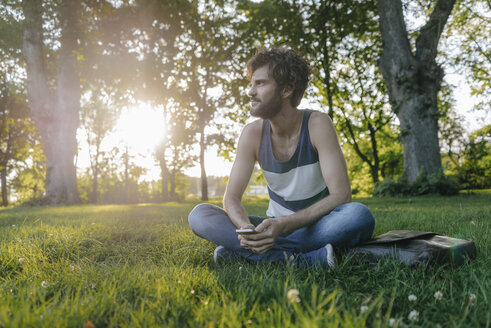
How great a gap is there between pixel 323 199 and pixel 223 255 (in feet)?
3.27

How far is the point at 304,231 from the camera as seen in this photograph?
106 inches

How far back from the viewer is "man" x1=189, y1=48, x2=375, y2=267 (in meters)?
2.48

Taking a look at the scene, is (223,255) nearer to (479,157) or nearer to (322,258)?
(322,258)

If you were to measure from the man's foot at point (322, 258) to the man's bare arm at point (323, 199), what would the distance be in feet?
0.79

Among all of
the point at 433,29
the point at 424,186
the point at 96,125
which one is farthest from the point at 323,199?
the point at 96,125

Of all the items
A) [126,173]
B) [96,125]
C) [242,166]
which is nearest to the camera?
[242,166]

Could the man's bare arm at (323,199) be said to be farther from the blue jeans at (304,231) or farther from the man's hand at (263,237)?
the blue jeans at (304,231)

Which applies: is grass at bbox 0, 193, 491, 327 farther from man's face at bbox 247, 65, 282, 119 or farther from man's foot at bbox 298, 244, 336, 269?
man's face at bbox 247, 65, 282, 119

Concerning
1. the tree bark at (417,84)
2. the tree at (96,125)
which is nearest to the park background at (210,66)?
the tree bark at (417,84)

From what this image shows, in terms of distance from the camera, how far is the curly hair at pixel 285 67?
315 centimetres

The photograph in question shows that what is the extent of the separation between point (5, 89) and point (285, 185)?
26162mm

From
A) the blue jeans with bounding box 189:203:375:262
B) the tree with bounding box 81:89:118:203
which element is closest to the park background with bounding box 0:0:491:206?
the tree with bounding box 81:89:118:203

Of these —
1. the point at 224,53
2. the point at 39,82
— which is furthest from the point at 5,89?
the point at 224,53

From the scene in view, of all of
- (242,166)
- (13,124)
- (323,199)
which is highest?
(13,124)
